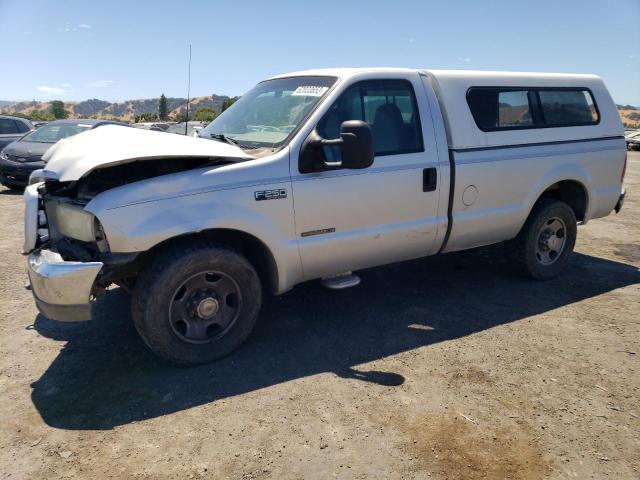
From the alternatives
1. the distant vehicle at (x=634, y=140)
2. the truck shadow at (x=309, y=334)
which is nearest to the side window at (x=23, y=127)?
the truck shadow at (x=309, y=334)

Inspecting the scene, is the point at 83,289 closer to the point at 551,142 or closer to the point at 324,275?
the point at 324,275

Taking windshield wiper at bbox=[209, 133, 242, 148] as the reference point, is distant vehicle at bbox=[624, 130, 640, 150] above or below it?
below

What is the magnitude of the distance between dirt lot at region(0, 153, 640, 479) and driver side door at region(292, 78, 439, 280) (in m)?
0.67

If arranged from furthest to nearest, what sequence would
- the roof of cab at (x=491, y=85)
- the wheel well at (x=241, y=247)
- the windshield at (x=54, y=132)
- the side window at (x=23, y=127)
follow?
the side window at (x=23, y=127)
the windshield at (x=54, y=132)
the roof of cab at (x=491, y=85)
the wheel well at (x=241, y=247)

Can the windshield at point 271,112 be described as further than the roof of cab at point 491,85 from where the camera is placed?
No

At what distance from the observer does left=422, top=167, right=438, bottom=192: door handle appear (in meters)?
4.22

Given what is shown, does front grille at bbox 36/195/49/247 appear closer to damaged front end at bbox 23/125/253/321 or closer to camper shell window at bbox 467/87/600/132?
damaged front end at bbox 23/125/253/321

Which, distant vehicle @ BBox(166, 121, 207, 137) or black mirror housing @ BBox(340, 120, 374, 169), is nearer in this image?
black mirror housing @ BBox(340, 120, 374, 169)

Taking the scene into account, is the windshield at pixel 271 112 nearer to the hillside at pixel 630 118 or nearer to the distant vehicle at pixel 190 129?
the distant vehicle at pixel 190 129

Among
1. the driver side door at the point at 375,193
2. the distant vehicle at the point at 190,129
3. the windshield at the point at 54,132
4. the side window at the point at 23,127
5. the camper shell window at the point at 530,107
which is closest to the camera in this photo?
the driver side door at the point at 375,193

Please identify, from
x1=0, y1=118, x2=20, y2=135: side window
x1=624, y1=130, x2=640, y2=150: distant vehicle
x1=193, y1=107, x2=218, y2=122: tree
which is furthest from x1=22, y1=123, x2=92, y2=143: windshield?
x1=624, y1=130, x2=640, y2=150: distant vehicle

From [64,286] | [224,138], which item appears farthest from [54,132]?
[64,286]

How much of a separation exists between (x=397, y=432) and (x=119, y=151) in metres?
2.43

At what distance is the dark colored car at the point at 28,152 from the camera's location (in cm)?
1051
